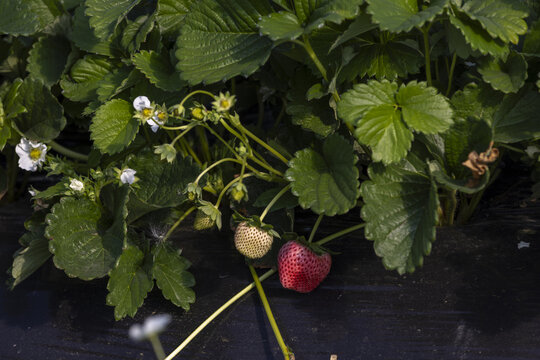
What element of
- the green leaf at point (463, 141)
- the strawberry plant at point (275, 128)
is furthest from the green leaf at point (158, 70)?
the green leaf at point (463, 141)

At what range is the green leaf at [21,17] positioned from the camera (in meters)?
1.42

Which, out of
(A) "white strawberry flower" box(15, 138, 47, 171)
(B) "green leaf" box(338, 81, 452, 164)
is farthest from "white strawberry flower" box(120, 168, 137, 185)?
(B) "green leaf" box(338, 81, 452, 164)

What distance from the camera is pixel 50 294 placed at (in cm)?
137

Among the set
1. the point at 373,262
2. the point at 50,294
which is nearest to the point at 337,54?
the point at 373,262

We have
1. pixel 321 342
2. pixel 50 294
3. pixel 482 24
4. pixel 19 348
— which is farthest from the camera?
pixel 50 294

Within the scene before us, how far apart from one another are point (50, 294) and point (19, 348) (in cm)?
14

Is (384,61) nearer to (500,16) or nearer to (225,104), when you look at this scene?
(500,16)

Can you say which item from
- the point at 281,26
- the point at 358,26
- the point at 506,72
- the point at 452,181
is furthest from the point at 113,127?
the point at 506,72

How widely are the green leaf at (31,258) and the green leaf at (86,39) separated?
433 millimetres

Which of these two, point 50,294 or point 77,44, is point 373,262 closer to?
point 50,294

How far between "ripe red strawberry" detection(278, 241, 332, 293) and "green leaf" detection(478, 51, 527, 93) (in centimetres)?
46

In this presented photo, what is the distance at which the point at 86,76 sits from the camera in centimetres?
146

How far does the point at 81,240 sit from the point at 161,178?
0.69ft

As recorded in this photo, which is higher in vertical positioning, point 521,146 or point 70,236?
point 521,146
